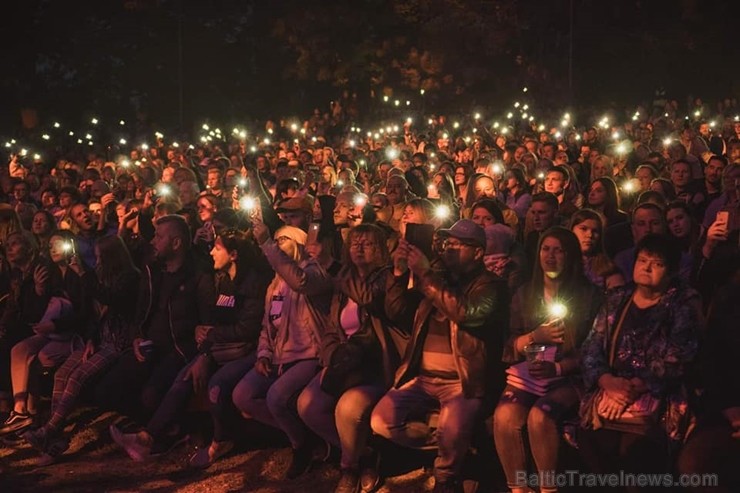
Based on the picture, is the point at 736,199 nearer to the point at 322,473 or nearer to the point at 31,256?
the point at 322,473

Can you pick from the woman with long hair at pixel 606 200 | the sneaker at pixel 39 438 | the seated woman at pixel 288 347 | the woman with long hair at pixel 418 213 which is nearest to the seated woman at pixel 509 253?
the woman with long hair at pixel 418 213

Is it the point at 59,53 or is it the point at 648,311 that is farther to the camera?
the point at 59,53

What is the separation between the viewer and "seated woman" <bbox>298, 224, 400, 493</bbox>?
590 centimetres

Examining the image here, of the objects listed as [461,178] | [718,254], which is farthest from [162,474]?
[461,178]

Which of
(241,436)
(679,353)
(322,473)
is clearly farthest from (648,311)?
(241,436)

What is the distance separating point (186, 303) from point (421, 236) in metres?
2.19

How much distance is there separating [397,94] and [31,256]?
33.5 m

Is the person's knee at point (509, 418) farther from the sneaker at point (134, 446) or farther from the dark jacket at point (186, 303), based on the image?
the sneaker at point (134, 446)

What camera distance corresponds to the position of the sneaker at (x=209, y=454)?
664 cm

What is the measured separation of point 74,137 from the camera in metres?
32.7

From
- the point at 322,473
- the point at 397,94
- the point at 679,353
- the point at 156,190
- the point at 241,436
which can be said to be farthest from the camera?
the point at 397,94

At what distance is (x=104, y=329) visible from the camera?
752 cm

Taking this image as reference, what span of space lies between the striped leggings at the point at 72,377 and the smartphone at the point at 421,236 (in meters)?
2.88

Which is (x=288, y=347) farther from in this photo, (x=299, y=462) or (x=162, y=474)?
(x=162, y=474)
